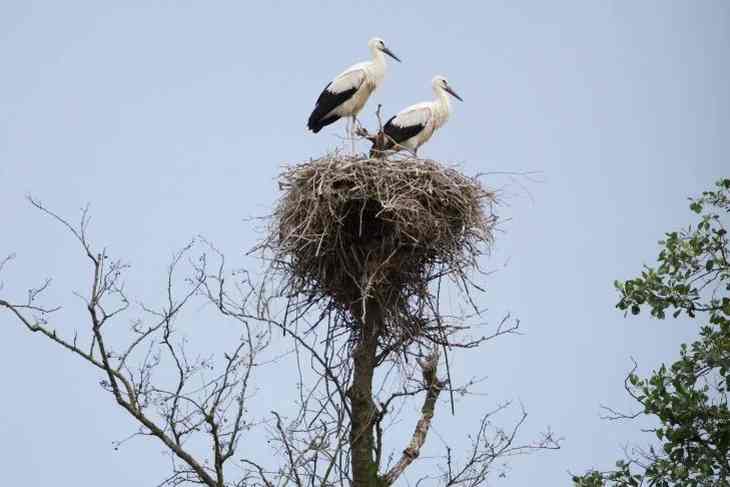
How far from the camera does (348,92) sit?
1195 centimetres

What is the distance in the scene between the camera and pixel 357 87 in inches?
471

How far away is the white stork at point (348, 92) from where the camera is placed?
11.9 m

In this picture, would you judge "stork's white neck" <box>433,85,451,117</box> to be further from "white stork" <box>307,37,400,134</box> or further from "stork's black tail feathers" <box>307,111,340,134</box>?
"stork's black tail feathers" <box>307,111,340,134</box>

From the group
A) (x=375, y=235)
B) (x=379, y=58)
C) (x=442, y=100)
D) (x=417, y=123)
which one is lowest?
(x=375, y=235)

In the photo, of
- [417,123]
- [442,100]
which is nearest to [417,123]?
[417,123]

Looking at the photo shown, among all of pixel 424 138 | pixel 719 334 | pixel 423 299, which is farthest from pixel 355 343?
pixel 424 138

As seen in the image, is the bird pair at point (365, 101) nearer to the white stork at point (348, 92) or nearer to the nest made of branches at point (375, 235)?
the white stork at point (348, 92)

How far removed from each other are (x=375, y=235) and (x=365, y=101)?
414 cm

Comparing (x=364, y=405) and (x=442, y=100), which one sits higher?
(x=442, y=100)

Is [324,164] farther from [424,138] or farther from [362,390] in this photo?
[424,138]

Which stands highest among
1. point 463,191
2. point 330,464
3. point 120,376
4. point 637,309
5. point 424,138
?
point 424,138

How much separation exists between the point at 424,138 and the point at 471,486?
5130 millimetres

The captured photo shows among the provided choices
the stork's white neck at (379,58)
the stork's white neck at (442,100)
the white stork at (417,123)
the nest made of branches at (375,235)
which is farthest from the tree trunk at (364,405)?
the stork's white neck at (379,58)

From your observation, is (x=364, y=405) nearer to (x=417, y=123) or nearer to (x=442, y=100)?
(x=417, y=123)
